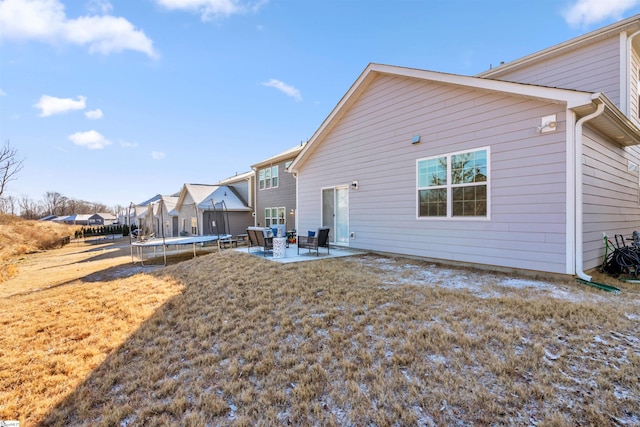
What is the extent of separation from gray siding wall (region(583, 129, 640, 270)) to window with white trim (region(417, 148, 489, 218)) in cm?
172

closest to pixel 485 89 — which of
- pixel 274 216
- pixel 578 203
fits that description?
pixel 578 203

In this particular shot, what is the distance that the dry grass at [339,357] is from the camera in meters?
2.19

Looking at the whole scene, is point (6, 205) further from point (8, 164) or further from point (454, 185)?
point (454, 185)

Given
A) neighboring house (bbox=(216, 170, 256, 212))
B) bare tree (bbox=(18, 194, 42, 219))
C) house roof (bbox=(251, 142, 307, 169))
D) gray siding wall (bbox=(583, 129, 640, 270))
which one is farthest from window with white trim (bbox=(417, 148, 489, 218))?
bare tree (bbox=(18, 194, 42, 219))

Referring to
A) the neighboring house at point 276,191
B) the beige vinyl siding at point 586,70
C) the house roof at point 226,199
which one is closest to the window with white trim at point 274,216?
the neighboring house at point 276,191

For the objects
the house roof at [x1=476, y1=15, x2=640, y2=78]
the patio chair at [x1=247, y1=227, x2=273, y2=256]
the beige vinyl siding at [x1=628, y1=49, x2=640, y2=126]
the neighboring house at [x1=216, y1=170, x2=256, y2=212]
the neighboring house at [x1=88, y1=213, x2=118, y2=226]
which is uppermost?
the house roof at [x1=476, y1=15, x2=640, y2=78]

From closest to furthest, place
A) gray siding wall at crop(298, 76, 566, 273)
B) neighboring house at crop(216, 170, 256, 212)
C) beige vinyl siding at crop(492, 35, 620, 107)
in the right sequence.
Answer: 1. gray siding wall at crop(298, 76, 566, 273)
2. beige vinyl siding at crop(492, 35, 620, 107)
3. neighboring house at crop(216, 170, 256, 212)

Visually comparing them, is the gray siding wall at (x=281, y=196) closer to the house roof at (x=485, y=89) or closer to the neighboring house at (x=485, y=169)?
the house roof at (x=485, y=89)

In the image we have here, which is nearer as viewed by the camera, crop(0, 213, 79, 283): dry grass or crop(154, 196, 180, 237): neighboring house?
crop(0, 213, 79, 283): dry grass

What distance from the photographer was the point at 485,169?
237 inches

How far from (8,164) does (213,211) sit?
1484 cm

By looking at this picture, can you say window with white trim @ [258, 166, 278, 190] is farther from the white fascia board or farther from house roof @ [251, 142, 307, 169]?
the white fascia board

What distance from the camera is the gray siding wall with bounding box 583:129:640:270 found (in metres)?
5.43

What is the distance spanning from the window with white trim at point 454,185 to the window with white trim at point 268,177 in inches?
444
